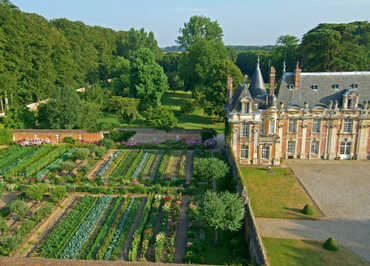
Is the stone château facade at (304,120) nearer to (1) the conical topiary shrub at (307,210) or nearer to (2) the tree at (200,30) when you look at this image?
(1) the conical topiary shrub at (307,210)

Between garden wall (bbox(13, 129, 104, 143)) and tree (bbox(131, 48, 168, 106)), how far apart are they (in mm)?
18002

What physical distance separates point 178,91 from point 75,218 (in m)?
66.7

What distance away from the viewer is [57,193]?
26359 millimetres

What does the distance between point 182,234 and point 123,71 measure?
2180 inches

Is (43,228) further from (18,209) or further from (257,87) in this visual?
(257,87)

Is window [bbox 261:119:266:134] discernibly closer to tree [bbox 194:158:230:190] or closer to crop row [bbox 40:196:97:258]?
tree [bbox 194:158:230:190]

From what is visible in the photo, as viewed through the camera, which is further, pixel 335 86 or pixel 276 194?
pixel 335 86

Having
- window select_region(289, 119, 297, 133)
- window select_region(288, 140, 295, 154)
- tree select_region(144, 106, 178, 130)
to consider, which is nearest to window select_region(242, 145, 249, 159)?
window select_region(288, 140, 295, 154)

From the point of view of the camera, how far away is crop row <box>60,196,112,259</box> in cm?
1973

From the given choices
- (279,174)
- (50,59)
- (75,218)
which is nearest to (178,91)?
(50,59)

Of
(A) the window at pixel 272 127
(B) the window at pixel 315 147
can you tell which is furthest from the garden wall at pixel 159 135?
(B) the window at pixel 315 147

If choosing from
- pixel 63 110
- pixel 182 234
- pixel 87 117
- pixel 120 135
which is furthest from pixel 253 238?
pixel 63 110

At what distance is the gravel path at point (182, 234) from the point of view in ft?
65.1

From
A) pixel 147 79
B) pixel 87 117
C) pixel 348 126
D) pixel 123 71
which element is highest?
pixel 123 71
